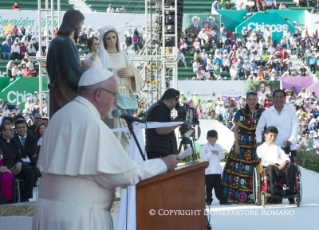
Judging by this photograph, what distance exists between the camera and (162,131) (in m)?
7.06

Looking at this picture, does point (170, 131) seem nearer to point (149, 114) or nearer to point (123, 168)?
point (149, 114)

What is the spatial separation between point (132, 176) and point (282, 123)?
6.43 m

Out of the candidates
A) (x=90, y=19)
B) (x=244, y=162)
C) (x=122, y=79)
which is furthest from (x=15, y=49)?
(x=122, y=79)

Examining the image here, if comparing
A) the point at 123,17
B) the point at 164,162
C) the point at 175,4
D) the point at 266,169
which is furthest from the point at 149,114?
the point at 123,17

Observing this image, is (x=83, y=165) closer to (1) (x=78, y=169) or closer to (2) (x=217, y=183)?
(1) (x=78, y=169)

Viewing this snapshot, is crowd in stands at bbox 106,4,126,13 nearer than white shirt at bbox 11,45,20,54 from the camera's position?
No

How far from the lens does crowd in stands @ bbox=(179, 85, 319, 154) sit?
24.7 metres

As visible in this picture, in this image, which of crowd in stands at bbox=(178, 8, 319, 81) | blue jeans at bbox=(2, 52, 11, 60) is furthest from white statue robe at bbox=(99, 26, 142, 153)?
blue jeans at bbox=(2, 52, 11, 60)

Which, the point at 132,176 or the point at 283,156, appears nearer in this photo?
the point at 132,176

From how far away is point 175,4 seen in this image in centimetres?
1831

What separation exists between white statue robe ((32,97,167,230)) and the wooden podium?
0.22m

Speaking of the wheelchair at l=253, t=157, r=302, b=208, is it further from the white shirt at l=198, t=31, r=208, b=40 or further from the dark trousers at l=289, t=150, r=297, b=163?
the white shirt at l=198, t=31, r=208, b=40

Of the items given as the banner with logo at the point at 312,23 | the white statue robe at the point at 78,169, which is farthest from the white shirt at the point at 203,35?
the white statue robe at the point at 78,169

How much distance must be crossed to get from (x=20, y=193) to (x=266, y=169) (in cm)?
341
